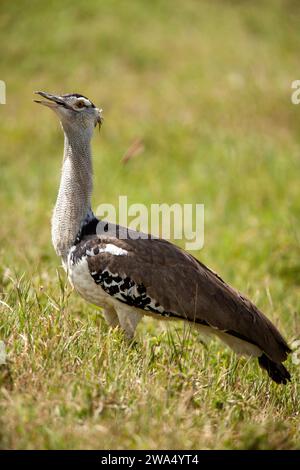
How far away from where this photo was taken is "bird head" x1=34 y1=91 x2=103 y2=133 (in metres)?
3.62

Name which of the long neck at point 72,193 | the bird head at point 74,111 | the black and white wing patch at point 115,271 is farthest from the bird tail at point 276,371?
the bird head at point 74,111

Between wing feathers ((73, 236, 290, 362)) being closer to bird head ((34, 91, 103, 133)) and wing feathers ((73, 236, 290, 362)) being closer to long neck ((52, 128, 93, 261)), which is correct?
long neck ((52, 128, 93, 261))

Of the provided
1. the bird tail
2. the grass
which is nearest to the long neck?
the grass

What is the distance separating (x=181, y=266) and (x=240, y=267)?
105 inches

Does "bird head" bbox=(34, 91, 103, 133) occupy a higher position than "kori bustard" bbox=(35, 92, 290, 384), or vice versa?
"bird head" bbox=(34, 91, 103, 133)

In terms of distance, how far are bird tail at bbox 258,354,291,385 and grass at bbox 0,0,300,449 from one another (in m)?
0.05

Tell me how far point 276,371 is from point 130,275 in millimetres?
856

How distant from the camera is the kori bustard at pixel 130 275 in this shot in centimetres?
348

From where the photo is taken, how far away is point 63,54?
38.0 ft

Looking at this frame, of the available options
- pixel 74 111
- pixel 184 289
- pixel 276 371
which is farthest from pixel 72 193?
pixel 276 371

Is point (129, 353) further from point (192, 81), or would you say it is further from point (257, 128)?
point (192, 81)

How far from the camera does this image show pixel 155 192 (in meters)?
7.80

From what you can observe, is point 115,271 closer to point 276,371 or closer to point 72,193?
point 72,193

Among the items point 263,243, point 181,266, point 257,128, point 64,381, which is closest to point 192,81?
point 257,128
